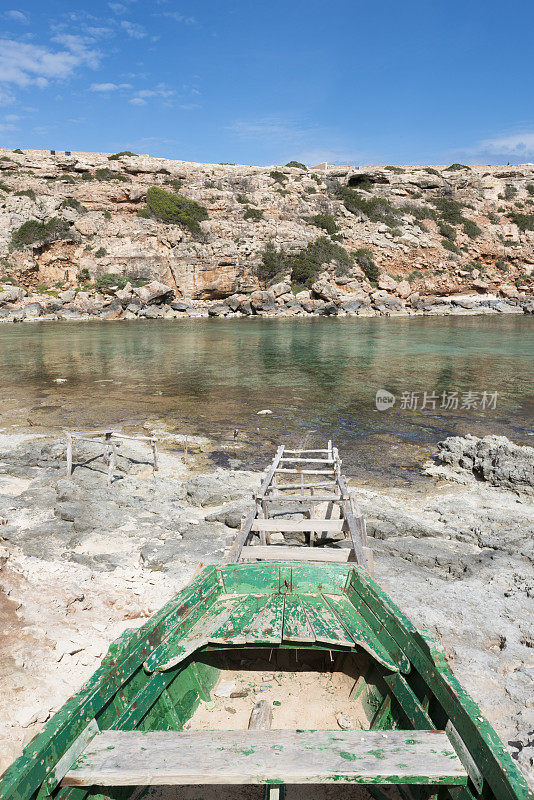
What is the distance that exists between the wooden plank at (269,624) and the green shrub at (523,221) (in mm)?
80648

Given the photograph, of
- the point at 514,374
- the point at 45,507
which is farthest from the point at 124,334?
the point at 45,507

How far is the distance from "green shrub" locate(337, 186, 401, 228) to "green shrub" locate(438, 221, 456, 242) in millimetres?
6614

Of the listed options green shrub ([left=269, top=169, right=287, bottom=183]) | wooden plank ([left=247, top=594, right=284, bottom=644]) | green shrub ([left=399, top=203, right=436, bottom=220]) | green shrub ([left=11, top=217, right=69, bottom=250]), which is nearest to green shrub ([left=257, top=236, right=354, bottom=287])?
green shrub ([left=399, top=203, right=436, bottom=220])

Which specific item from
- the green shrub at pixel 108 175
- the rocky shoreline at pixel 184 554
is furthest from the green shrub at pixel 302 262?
the rocky shoreline at pixel 184 554

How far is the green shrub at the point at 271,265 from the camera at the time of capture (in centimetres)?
5894

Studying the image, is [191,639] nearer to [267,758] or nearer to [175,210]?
[267,758]

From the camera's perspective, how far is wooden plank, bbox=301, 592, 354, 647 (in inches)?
145

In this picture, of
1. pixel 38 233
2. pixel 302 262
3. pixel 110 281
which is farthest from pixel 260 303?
pixel 38 233

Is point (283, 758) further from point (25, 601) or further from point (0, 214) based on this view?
point (0, 214)

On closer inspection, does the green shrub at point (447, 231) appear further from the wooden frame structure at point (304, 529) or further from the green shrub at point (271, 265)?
the wooden frame structure at point (304, 529)

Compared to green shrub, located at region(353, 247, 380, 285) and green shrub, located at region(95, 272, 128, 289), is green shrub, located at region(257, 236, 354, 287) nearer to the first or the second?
green shrub, located at region(353, 247, 380, 285)

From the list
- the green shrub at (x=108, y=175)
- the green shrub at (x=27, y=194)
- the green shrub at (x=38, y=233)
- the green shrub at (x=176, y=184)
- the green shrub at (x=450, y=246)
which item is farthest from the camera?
the green shrub at (x=176, y=184)

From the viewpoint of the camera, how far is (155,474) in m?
10.6

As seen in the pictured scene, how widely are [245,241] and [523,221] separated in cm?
4314
